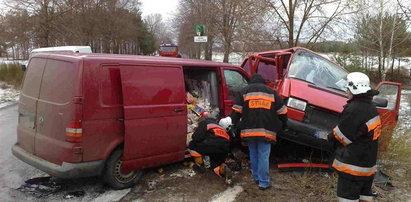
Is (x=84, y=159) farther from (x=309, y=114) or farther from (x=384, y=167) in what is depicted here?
(x=384, y=167)

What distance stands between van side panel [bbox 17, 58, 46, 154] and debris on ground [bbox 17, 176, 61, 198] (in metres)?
0.47

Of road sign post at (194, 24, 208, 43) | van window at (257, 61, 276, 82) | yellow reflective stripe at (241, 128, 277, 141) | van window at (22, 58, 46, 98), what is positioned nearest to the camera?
van window at (22, 58, 46, 98)

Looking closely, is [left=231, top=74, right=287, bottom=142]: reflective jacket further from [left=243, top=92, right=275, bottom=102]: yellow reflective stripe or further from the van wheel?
the van wheel

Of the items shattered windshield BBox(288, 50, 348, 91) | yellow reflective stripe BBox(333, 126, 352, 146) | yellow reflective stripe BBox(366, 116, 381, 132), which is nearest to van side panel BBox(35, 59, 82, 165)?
yellow reflective stripe BBox(333, 126, 352, 146)

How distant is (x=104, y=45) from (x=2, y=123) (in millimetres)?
32488

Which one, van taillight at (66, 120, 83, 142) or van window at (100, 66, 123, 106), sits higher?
van window at (100, 66, 123, 106)

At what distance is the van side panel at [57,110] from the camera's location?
13.7ft

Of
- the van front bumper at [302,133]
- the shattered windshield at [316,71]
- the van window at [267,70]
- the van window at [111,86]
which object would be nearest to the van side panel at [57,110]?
the van window at [111,86]

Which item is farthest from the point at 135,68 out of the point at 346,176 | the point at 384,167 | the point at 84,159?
the point at 384,167

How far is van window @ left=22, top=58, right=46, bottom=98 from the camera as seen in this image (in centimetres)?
472

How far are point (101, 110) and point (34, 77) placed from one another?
1.26m

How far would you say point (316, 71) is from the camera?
21.1 feet

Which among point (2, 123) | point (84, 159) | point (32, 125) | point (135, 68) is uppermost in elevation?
point (135, 68)

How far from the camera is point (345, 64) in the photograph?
78.1 feet
